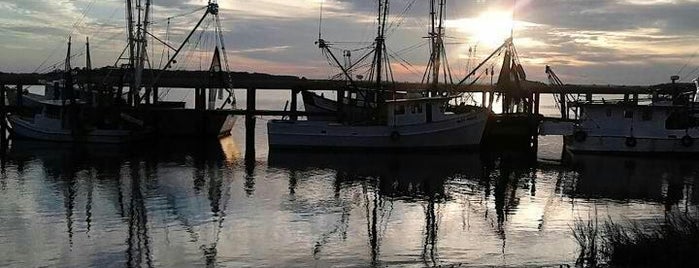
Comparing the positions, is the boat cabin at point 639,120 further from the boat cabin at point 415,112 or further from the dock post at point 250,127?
the dock post at point 250,127

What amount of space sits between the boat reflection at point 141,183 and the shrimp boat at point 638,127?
2013 cm

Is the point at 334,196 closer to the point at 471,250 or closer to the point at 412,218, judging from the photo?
the point at 412,218

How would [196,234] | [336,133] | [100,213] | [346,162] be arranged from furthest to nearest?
[336,133] → [346,162] → [100,213] → [196,234]

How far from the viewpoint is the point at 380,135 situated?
40.9m

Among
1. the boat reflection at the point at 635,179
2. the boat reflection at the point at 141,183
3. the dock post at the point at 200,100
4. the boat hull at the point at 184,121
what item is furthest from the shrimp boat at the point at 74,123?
the boat reflection at the point at 635,179

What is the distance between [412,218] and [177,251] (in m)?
7.65

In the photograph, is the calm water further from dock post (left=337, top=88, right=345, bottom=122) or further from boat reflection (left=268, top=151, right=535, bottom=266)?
dock post (left=337, top=88, right=345, bottom=122)

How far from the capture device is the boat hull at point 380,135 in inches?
1607

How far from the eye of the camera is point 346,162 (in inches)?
1436

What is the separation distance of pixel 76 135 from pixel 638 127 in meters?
33.0

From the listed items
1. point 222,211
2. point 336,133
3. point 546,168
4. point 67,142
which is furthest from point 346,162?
point 67,142

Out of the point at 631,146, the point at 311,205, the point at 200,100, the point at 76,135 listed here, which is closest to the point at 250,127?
the point at 200,100

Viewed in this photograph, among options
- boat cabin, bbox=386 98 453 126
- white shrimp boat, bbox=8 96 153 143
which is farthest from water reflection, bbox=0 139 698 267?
white shrimp boat, bbox=8 96 153 143

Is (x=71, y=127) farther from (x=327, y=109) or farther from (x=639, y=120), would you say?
(x=639, y=120)
